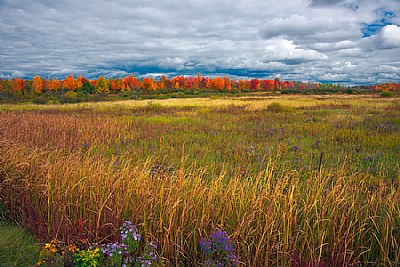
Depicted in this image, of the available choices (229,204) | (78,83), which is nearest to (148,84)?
(78,83)

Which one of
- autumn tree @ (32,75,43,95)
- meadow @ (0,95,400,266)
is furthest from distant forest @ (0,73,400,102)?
meadow @ (0,95,400,266)

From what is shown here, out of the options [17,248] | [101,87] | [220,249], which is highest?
[101,87]

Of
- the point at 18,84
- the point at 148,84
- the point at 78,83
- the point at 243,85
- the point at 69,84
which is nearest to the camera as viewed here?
the point at 18,84

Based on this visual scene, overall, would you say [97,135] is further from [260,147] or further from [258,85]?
[258,85]

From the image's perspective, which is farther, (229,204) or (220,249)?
(229,204)

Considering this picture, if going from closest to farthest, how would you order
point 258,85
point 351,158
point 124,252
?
point 124,252 → point 351,158 → point 258,85

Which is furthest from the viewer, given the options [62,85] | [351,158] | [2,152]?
[62,85]

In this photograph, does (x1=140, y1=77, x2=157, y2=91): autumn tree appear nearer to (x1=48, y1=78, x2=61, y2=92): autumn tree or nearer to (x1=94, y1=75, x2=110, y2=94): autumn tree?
(x1=94, y1=75, x2=110, y2=94): autumn tree

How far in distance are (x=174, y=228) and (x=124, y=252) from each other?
0.94m

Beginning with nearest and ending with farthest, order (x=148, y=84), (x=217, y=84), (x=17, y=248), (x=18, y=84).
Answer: (x=17, y=248)
(x=18, y=84)
(x=148, y=84)
(x=217, y=84)

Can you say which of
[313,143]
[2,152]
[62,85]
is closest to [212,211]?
[2,152]

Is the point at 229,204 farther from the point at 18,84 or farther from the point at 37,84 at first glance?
the point at 18,84

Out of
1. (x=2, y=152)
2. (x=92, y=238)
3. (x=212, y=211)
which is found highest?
(x=2, y=152)

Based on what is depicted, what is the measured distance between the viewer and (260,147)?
10117 millimetres
